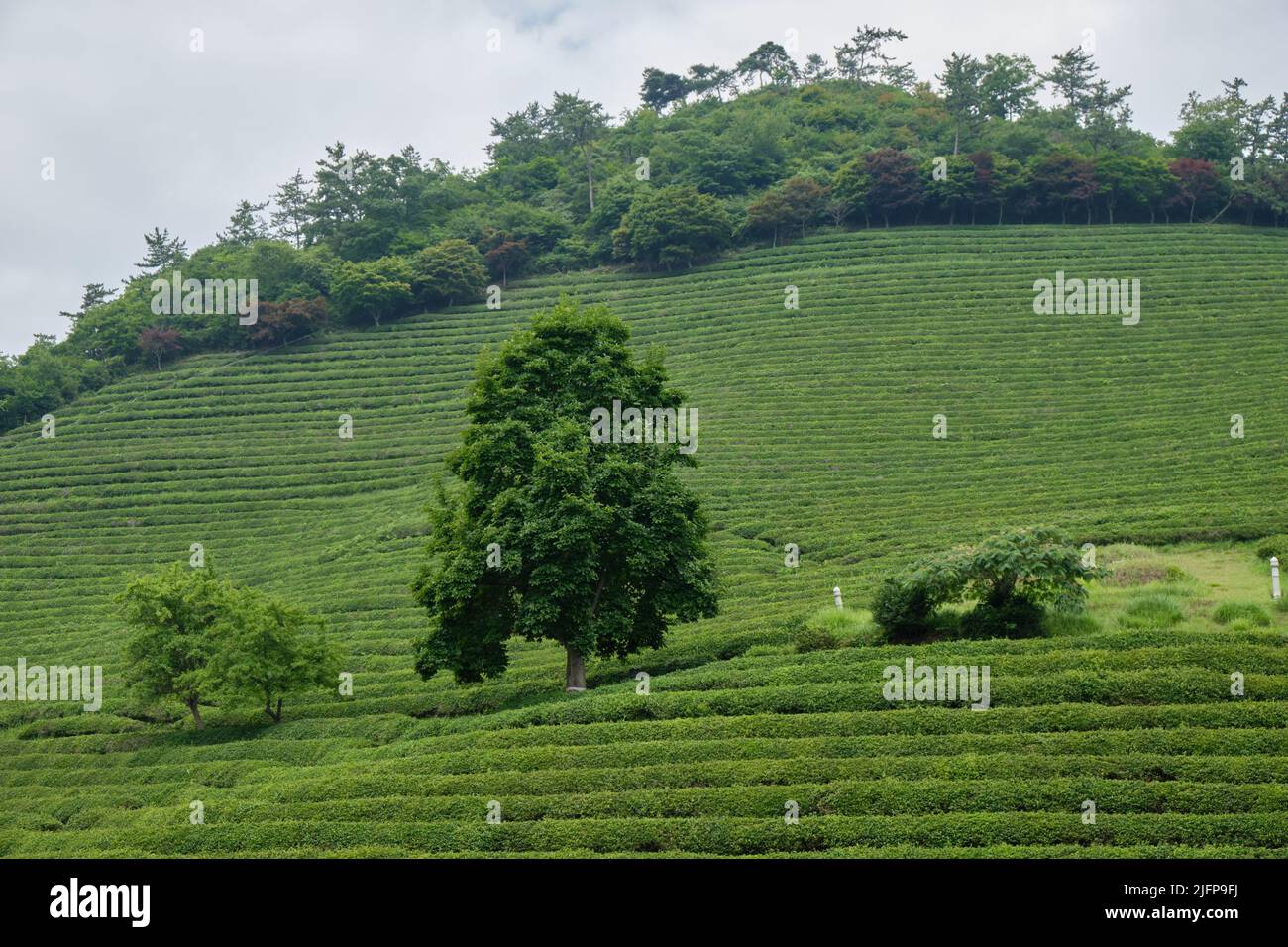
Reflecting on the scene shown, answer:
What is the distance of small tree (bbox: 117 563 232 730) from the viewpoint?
26281mm

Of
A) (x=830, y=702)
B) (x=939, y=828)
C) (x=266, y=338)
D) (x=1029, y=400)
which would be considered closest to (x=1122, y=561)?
(x=830, y=702)

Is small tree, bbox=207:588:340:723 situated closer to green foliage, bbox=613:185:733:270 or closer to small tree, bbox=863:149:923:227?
green foliage, bbox=613:185:733:270

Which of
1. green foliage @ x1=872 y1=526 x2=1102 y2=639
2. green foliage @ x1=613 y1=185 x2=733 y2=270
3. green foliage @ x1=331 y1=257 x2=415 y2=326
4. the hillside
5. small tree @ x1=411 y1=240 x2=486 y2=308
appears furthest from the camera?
green foliage @ x1=613 y1=185 x2=733 y2=270

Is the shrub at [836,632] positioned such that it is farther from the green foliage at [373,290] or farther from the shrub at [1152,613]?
the green foliage at [373,290]

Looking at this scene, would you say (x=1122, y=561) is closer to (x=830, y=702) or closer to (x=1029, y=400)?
(x=830, y=702)

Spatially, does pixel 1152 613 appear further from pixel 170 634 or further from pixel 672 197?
pixel 672 197

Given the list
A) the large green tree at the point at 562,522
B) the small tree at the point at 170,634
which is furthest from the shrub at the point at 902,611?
the small tree at the point at 170,634

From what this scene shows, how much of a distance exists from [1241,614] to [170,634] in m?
23.4

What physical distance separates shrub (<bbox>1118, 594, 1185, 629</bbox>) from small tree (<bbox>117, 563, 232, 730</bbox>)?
66.9 feet

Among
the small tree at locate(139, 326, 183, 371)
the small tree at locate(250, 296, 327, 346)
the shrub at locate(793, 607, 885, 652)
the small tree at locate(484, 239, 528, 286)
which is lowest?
the shrub at locate(793, 607, 885, 652)

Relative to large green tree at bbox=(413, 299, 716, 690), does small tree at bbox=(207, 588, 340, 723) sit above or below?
below

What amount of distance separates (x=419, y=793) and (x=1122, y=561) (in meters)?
15.7

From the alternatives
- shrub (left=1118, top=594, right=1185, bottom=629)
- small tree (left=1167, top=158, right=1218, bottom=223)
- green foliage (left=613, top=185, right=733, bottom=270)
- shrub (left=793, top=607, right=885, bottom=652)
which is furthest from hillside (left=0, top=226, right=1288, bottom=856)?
small tree (left=1167, top=158, right=1218, bottom=223)

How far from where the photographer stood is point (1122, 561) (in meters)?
23.9
